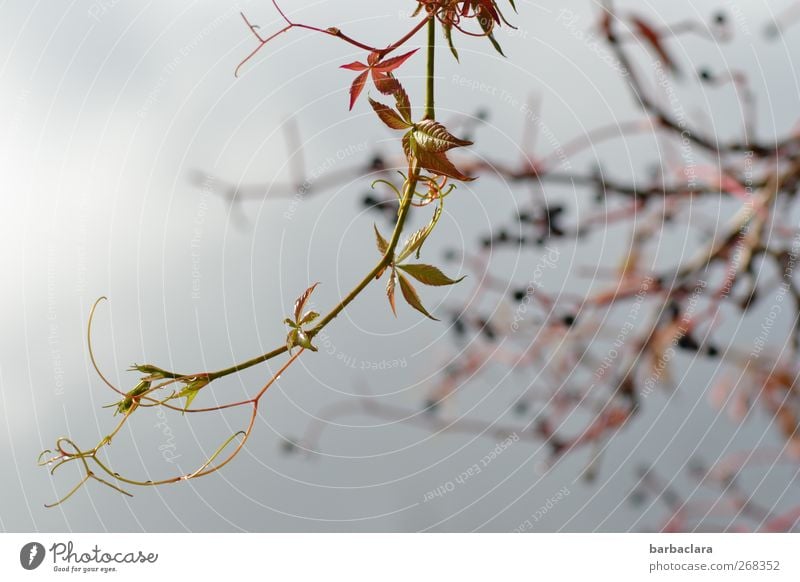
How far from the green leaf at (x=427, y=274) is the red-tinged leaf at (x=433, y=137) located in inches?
2.9

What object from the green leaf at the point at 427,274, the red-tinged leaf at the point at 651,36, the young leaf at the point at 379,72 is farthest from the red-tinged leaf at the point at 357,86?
the red-tinged leaf at the point at 651,36

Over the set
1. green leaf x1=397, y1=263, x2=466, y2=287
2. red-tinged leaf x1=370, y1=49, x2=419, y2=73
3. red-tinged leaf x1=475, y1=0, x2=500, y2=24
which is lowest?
green leaf x1=397, y1=263, x2=466, y2=287

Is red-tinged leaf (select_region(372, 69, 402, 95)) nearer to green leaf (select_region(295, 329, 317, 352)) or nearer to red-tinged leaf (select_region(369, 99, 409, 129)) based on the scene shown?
red-tinged leaf (select_region(369, 99, 409, 129))

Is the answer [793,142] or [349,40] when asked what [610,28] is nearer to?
[793,142]

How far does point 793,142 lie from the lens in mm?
885

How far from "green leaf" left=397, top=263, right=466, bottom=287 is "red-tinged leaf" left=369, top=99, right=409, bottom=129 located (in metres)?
0.09

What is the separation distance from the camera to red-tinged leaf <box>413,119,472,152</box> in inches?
18.5

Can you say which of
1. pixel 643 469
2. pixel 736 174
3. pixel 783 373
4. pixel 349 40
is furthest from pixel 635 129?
pixel 349 40

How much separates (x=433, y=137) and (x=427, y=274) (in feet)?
0.28

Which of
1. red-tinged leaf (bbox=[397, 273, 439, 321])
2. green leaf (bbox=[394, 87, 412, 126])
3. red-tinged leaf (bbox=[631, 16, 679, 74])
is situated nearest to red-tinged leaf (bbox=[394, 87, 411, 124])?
green leaf (bbox=[394, 87, 412, 126])

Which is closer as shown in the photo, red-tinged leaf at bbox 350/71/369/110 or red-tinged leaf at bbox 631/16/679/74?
red-tinged leaf at bbox 350/71/369/110

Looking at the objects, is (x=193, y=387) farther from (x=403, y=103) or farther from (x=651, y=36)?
(x=651, y=36)

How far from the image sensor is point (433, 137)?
0.48 m

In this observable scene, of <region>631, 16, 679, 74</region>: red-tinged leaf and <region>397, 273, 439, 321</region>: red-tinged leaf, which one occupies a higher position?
<region>631, 16, 679, 74</region>: red-tinged leaf
